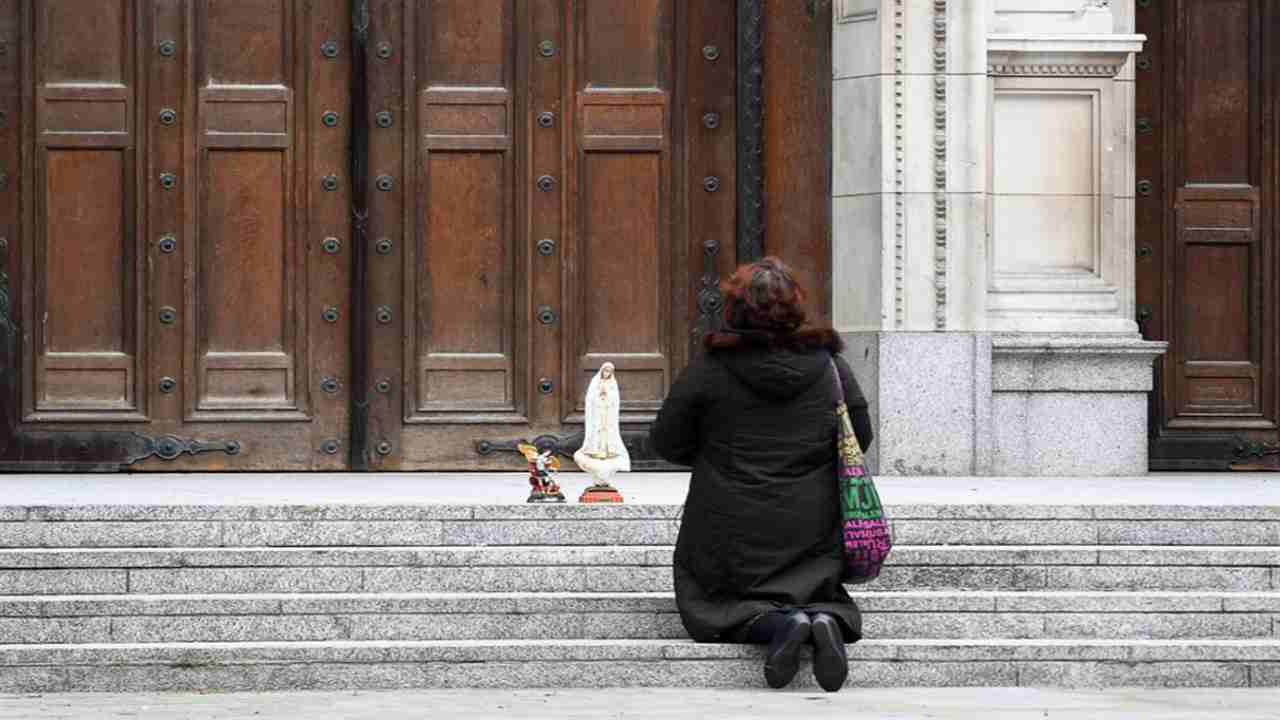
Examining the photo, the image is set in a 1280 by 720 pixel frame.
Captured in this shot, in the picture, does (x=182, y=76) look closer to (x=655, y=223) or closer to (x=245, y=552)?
(x=655, y=223)

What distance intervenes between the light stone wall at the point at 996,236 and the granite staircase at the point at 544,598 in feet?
11.0

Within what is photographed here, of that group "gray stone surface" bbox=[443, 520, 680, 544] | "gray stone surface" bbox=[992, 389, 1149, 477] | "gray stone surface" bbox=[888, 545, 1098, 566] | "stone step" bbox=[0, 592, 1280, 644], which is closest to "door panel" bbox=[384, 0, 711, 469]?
"gray stone surface" bbox=[992, 389, 1149, 477]

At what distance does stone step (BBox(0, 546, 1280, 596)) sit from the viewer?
11859 millimetres

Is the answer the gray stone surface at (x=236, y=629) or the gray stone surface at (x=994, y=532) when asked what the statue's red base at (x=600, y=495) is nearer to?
the gray stone surface at (x=994, y=532)

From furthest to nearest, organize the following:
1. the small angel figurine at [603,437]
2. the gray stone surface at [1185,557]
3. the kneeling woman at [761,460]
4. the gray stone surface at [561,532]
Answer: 1. the small angel figurine at [603,437]
2. the gray stone surface at [561,532]
3. the gray stone surface at [1185,557]
4. the kneeling woman at [761,460]

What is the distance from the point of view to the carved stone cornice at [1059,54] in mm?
16094

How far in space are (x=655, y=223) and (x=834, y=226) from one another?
113 cm

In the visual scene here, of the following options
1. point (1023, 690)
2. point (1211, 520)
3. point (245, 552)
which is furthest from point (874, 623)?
point (245, 552)

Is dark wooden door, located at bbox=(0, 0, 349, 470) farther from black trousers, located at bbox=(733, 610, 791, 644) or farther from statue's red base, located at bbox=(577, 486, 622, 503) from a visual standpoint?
black trousers, located at bbox=(733, 610, 791, 644)

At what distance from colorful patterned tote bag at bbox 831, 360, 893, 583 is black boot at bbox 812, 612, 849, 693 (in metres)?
0.47

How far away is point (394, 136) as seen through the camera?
16.7 m

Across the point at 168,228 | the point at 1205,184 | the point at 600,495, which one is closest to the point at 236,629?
the point at 600,495

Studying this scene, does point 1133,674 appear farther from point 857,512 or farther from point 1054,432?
point 1054,432

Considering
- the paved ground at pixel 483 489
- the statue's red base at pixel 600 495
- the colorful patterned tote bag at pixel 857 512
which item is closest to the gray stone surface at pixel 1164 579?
the paved ground at pixel 483 489
